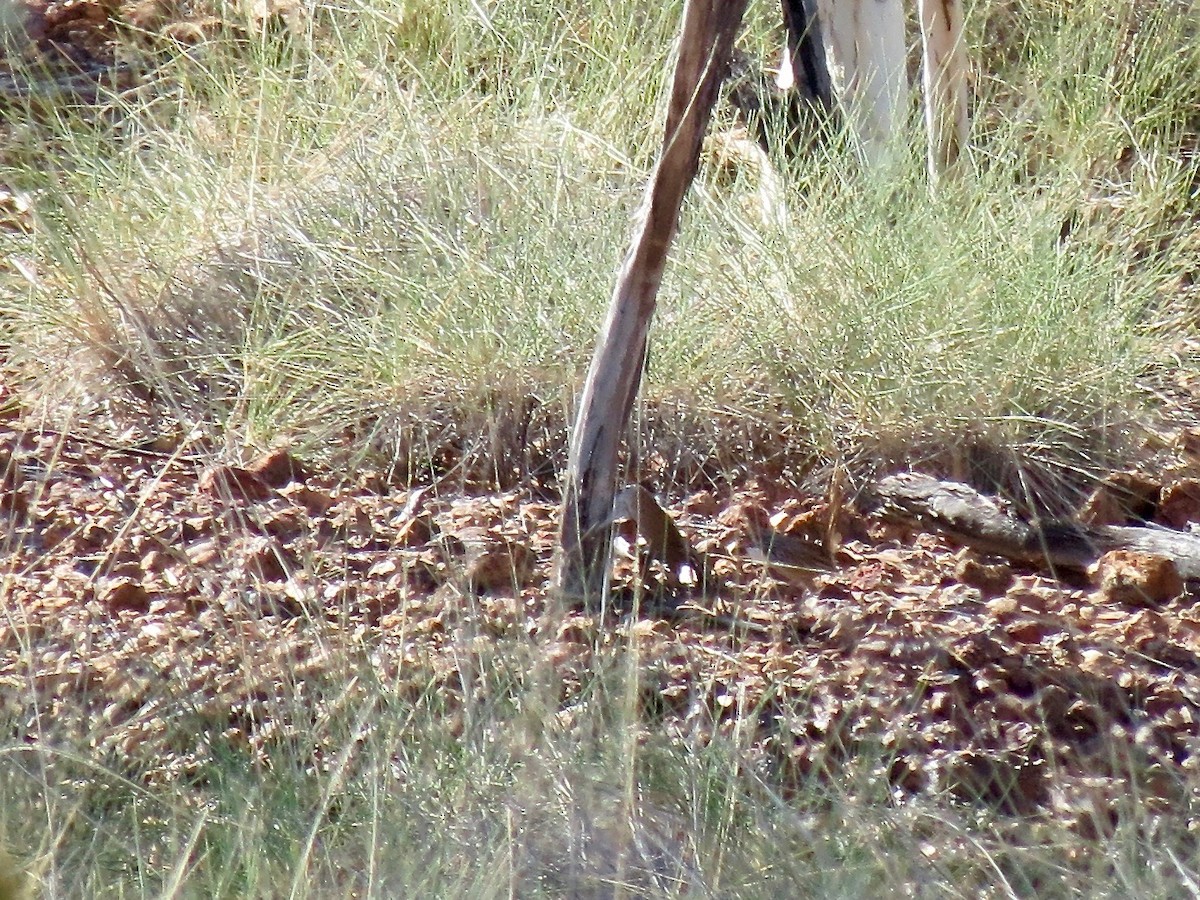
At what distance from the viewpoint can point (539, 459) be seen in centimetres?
306

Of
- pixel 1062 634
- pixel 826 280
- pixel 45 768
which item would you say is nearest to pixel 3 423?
pixel 45 768

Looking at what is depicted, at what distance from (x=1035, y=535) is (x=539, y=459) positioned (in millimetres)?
951

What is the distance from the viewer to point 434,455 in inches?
121

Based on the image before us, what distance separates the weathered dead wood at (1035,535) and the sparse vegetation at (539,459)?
0.19ft

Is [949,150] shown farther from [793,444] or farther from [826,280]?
[793,444]

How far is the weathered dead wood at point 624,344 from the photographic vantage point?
2297 mm

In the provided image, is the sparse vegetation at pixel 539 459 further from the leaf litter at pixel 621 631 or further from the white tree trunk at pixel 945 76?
the white tree trunk at pixel 945 76

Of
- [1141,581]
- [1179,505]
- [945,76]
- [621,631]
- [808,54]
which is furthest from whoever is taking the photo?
[808,54]

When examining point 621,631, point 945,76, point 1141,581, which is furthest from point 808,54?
point 621,631

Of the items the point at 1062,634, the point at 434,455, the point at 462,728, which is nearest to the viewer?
the point at 462,728

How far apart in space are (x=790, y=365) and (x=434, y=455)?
723 mm

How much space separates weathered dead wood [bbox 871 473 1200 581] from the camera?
266 centimetres

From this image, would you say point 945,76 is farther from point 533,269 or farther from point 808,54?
point 533,269

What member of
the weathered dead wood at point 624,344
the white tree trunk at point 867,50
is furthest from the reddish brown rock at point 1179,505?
the white tree trunk at point 867,50
